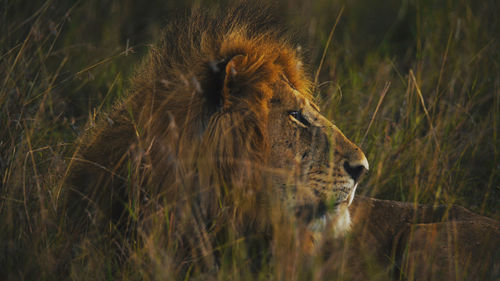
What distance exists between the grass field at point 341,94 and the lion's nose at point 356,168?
0.39 meters

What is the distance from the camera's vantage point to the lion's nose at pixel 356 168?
235cm

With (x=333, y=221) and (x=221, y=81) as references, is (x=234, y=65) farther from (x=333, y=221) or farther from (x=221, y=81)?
(x=333, y=221)

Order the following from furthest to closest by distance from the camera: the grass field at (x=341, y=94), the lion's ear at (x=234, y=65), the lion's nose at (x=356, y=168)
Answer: the grass field at (x=341, y=94) < the lion's nose at (x=356, y=168) < the lion's ear at (x=234, y=65)

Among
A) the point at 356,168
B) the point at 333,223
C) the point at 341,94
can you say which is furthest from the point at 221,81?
the point at 341,94

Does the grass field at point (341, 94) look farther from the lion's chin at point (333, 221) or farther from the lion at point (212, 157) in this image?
the lion's chin at point (333, 221)

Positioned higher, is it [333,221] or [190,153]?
[190,153]

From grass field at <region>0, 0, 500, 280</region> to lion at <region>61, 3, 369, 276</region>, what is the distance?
19 cm

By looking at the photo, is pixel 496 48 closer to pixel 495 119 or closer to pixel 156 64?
pixel 495 119

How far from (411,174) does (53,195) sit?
215 cm

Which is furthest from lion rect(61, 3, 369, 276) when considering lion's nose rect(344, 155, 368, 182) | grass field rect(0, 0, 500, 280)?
grass field rect(0, 0, 500, 280)

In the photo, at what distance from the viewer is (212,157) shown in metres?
2.21

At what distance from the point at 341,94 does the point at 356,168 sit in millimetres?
826

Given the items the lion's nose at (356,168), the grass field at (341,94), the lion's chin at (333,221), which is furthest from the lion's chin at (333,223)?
the grass field at (341,94)

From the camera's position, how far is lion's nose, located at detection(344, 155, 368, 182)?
7.70 feet
